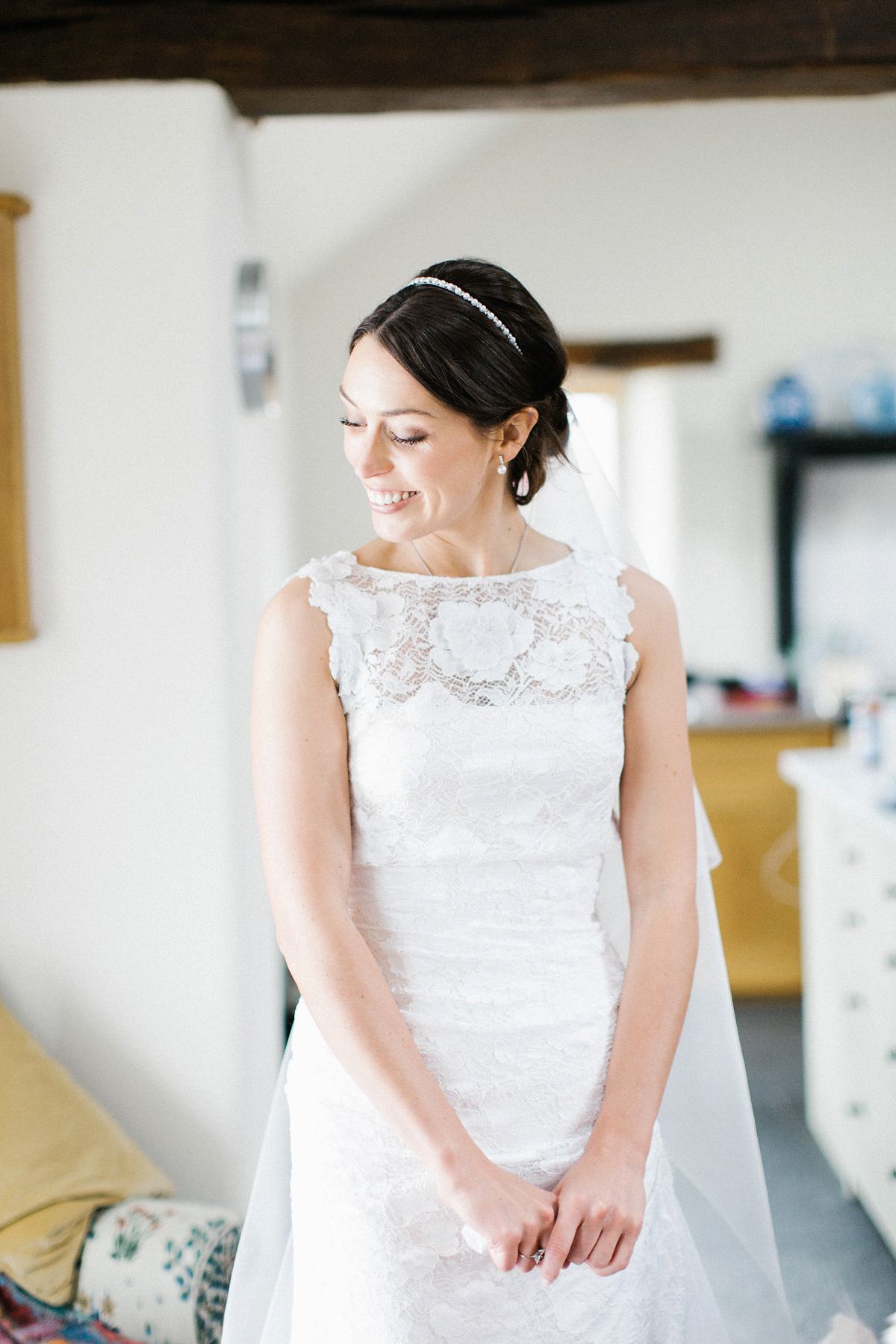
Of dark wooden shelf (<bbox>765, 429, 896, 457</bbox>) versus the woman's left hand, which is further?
dark wooden shelf (<bbox>765, 429, 896, 457</bbox>)

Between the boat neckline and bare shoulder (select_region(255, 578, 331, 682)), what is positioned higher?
the boat neckline

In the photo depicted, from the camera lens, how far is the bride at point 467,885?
1068mm

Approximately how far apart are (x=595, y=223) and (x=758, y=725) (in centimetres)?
217

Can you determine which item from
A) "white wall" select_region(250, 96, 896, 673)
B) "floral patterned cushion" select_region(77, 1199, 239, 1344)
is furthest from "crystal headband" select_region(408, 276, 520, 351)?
"white wall" select_region(250, 96, 896, 673)

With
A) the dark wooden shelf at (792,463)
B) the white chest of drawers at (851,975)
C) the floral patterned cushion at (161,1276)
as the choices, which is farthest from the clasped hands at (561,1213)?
the dark wooden shelf at (792,463)

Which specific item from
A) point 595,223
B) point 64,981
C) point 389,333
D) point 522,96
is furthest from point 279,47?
point 595,223

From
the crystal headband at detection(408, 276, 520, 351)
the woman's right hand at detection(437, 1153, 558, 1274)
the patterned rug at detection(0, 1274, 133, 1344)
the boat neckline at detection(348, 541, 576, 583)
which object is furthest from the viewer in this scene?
the patterned rug at detection(0, 1274, 133, 1344)

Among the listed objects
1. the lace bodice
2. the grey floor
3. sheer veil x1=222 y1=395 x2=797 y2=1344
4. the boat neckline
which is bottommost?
the grey floor

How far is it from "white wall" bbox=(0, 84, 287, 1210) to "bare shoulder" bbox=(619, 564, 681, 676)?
91cm

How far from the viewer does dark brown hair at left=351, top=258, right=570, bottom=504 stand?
108cm

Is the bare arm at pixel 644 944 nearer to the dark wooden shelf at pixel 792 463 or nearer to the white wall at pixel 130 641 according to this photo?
the white wall at pixel 130 641

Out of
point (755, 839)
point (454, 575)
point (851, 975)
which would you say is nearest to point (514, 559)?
point (454, 575)

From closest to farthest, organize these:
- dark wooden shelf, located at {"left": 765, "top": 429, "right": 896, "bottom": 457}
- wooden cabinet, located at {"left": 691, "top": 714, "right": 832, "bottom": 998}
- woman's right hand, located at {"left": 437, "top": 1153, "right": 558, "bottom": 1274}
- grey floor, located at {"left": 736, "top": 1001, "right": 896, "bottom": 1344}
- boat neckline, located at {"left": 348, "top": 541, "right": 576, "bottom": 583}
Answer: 1. woman's right hand, located at {"left": 437, "top": 1153, "right": 558, "bottom": 1274}
2. boat neckline, located at {"left": 348, "top": 541, "right": 576, "bottom": 583}
3. grey floor, located at {"left": 736, "top": 1001, "right": 896, "bottom": 1344}
4. wooden cabinet, located at {"left": 691, "top": 714, "right": 832, "bottom": 998}
5. dark wooden shelf, located at {"left": 765, "top": 429, "right": 896, "bottom": 457}

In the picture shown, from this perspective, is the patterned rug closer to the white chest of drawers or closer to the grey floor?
the grey floor
